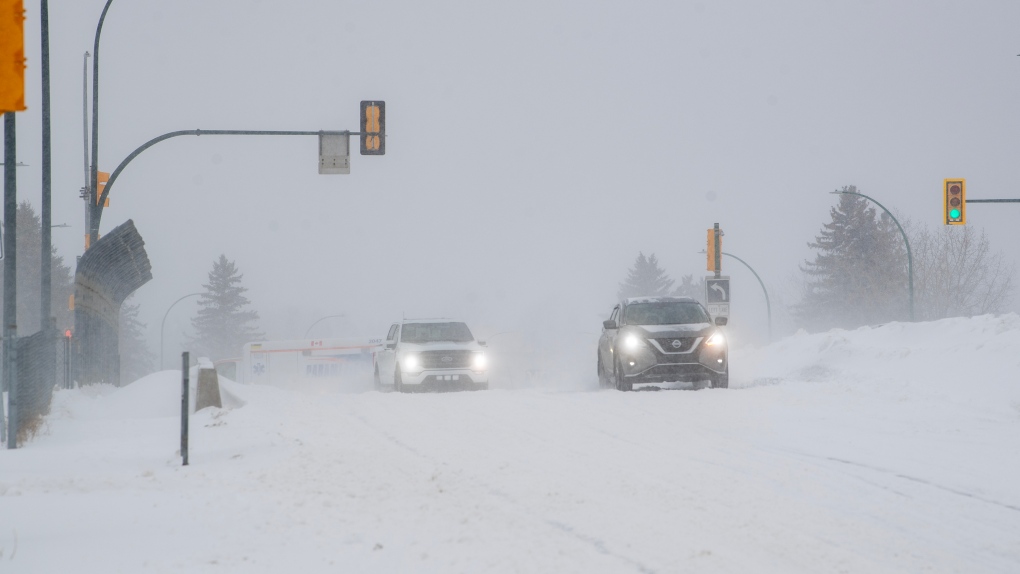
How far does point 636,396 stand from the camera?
55.9 feet

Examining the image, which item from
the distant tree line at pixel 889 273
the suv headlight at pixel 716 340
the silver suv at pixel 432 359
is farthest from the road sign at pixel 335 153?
the distant tree line at pixel 889 273

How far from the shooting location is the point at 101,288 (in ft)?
62.3

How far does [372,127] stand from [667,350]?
24.5ft

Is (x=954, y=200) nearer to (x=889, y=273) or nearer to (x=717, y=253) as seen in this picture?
(x=717, y=253)

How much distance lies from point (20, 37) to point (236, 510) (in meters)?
3.51

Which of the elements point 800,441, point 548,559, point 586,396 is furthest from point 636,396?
point 548,559

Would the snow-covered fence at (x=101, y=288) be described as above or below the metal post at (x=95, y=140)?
below

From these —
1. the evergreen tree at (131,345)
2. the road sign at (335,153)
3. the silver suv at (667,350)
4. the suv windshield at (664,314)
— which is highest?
the road sign at (335,153)

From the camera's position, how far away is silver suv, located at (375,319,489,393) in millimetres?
21078

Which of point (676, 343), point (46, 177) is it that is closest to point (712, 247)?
point (676, 343)

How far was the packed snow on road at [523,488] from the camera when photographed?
5676 mm

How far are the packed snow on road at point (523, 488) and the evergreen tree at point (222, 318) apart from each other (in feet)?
308

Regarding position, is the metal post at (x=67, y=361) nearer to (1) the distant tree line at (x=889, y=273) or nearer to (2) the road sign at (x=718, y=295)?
(2) the road sign at (x=718, y=295)

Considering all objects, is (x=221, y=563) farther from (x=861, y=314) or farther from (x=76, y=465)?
(x=861, y=314)
